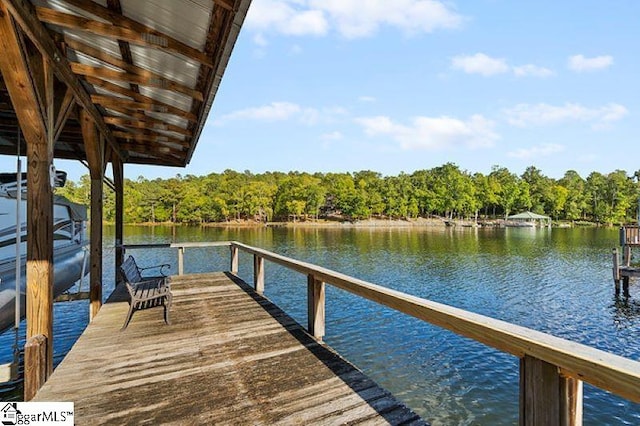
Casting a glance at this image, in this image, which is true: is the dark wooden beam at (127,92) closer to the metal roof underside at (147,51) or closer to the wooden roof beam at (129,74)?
the metal roof underside at (147,51)

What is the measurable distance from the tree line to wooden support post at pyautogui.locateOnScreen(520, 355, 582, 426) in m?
55.9

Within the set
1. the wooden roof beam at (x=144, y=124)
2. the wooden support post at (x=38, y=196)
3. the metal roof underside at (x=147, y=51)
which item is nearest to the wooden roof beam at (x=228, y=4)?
the metal roof underside at (x=147, y=51)

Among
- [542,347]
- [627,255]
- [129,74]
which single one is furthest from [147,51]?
[627,255]

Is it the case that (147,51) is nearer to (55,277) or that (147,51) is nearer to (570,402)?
(570,402)

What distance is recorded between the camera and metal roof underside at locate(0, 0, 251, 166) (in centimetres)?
248

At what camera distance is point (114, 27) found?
2615mm

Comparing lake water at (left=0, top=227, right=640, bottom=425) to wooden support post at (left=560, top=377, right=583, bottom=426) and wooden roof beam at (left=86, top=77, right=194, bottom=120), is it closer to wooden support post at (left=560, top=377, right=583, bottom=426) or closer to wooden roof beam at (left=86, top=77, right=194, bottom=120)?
wooden support post at (left=560, top=377, right=583, bottom=426)

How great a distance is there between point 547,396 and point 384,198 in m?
60.1

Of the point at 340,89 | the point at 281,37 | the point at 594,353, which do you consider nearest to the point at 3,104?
the point at 594,353

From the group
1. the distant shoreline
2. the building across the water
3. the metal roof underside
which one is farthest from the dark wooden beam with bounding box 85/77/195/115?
the building across the water

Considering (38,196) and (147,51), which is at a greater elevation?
(147,51)

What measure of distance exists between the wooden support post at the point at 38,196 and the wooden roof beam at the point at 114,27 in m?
0.30

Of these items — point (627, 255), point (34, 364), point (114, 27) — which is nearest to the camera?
point (114, 27)

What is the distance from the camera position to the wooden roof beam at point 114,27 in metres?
2.53
